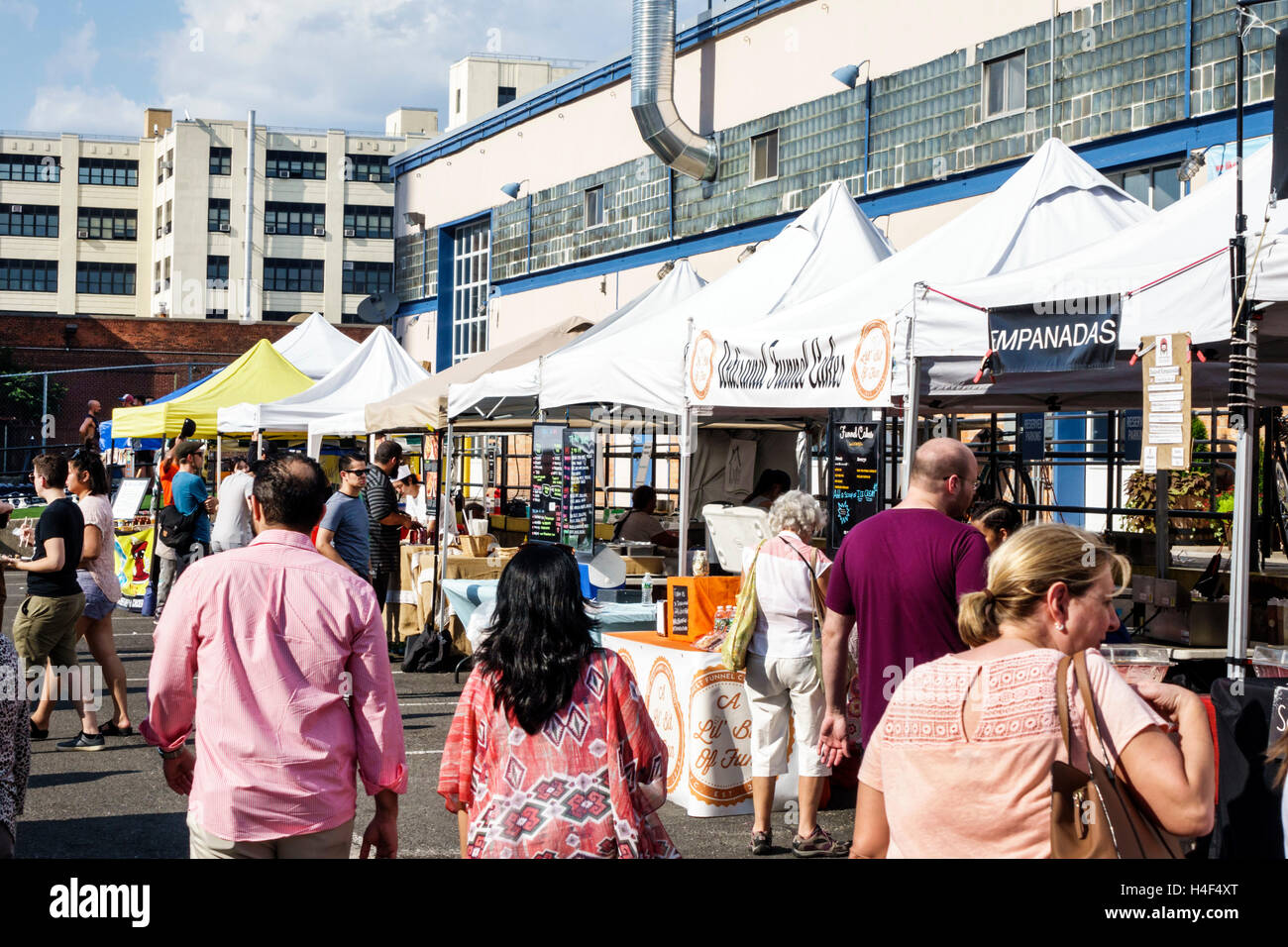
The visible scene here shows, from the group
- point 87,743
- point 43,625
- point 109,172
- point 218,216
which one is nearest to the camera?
point 43,625

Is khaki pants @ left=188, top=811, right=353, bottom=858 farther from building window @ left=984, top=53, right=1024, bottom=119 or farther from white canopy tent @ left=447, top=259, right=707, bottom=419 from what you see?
building window @ left=984, top=53, right=1024, bottom=119

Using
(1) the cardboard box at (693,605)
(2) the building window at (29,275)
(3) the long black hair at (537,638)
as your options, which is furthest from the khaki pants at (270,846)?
(2) the building window at (29,275)

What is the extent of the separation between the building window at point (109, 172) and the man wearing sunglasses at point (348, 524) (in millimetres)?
74408

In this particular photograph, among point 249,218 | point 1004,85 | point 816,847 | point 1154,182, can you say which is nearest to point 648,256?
point 1004,85

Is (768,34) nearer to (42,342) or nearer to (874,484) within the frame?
(874,484)

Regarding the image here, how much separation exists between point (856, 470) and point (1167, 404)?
5021 millimetres

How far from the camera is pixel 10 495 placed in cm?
2811

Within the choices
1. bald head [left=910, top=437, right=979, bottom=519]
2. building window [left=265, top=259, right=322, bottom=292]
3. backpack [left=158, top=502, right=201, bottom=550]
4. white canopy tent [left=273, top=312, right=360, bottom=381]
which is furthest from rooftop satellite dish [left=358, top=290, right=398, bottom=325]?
building window [left=265, top=259, right=322, bottom=292]

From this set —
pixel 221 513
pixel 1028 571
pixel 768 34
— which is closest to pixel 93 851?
pixel 1028 571

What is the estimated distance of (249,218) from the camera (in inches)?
2778

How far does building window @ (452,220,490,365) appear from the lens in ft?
122

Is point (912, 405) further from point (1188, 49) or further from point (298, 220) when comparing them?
point (298, 220)

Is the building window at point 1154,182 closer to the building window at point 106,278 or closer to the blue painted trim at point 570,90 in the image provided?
the blue painted trim at point 570,90

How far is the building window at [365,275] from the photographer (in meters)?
78.3
